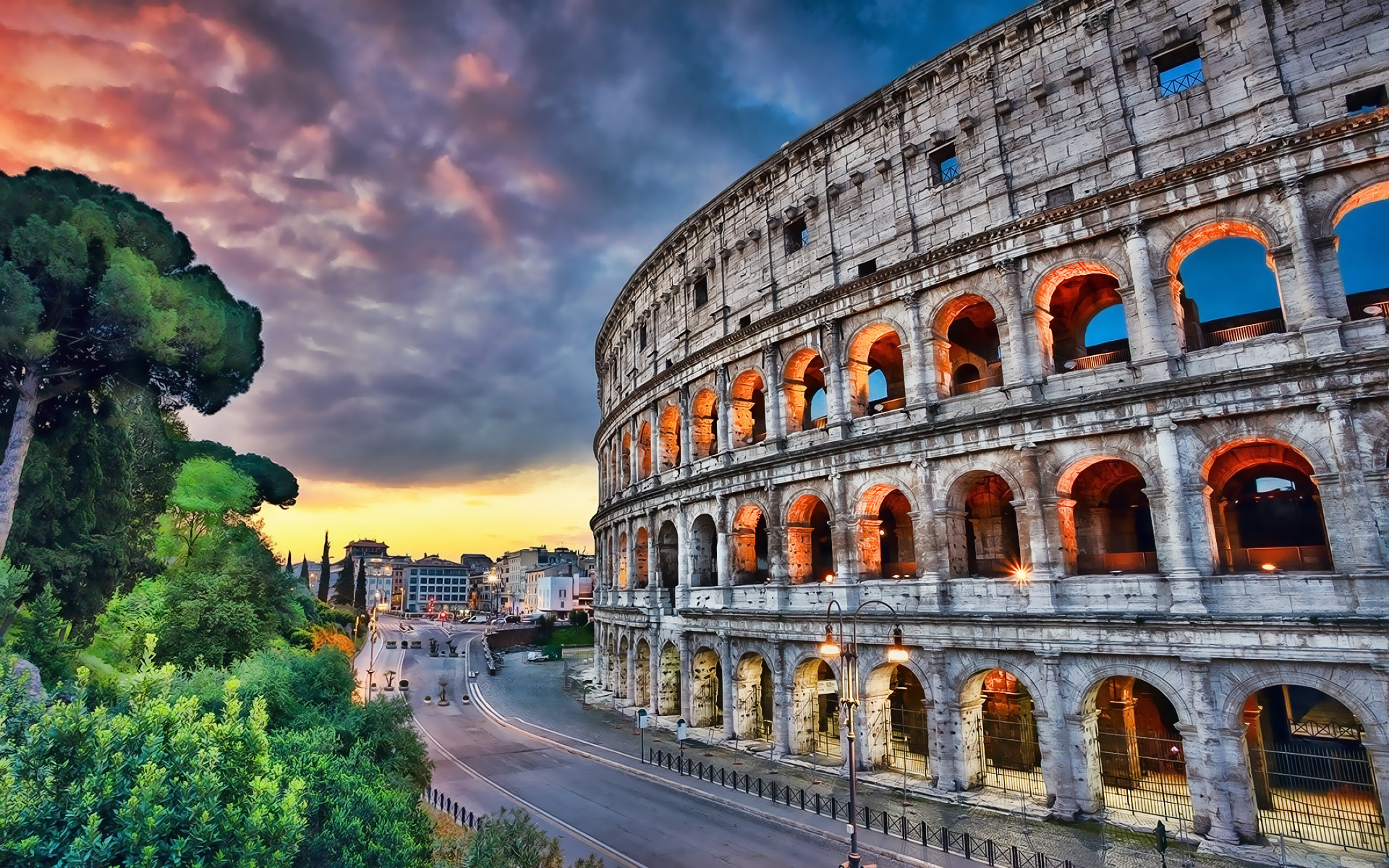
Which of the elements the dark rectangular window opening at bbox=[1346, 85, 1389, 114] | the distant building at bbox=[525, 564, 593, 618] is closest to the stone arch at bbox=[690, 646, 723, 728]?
the dark rectangular window opening at bbox=[1346, 85, 1389, 114]

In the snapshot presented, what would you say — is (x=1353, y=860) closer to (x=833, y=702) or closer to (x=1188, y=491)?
(x=1188, y=491)

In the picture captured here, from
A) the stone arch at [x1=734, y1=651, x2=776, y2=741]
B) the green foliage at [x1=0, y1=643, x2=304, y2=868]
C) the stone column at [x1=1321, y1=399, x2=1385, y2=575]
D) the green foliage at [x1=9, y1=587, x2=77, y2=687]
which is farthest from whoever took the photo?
the stone arch at [x1=734, y1=651, x2=776, y2=741]

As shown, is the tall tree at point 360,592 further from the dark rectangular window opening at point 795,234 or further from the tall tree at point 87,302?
the dark rectangular window opening at point 795,234

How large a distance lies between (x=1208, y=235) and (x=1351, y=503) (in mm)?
7325

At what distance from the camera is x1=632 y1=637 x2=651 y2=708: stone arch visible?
3347 cm

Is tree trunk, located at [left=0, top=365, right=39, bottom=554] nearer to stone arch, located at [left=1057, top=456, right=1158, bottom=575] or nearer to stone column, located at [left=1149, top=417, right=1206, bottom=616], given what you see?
stone arch, located at [left=1057, top=456, right=1158, bottom=575]

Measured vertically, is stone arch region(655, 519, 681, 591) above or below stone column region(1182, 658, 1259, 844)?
above

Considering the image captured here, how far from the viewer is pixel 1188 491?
16969 millimetres

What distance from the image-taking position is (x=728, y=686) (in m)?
26.6

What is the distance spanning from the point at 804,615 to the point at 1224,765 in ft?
36.7

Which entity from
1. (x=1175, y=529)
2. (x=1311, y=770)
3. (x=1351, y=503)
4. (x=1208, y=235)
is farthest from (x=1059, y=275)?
(x=1311, y=770)

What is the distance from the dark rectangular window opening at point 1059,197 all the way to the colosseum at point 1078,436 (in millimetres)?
165

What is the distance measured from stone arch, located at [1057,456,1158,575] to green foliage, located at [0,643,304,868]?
731 inches

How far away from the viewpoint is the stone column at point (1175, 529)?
53.9ft
